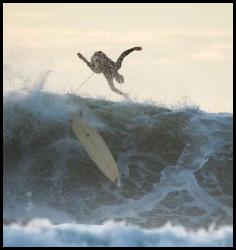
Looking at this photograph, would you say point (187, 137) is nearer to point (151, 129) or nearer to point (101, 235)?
point (151, 129)

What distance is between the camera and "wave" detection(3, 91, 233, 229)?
714 inches

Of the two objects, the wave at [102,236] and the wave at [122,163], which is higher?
the wave at [122,163]

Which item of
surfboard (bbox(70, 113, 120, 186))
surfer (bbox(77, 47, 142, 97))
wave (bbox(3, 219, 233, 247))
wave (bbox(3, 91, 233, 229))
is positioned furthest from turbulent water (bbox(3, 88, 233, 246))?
surfer (bbox(77, 47, 142, 97))

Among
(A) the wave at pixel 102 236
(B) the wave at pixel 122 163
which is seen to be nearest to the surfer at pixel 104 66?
(B) the wave at pixel 122 163

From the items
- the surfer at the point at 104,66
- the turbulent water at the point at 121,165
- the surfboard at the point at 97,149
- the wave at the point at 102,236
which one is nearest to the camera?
the wave at the point at 102,236

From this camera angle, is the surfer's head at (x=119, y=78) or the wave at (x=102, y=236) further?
the surfer's head at (x=119, y=78)

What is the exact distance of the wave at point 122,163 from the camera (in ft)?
59.5

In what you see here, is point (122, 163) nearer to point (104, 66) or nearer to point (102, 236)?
point (104, 66)

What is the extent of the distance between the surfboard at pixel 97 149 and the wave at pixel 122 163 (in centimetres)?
34

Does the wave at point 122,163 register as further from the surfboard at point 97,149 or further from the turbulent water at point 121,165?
the surfboard at point 97,149

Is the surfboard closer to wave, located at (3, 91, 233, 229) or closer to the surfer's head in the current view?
wave, located at (3, 91, 233, 229)

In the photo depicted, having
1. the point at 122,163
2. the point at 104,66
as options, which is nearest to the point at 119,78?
the point at 104,66

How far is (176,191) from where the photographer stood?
18.8m

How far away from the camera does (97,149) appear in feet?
61.9
